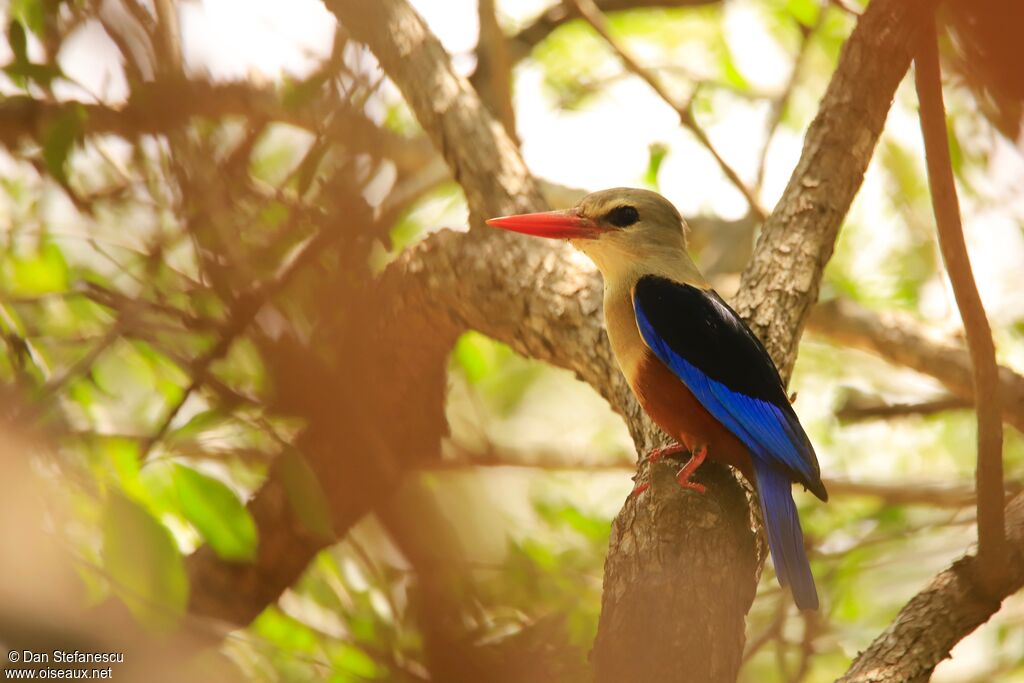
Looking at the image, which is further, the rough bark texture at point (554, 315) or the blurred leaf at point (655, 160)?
the blurred leaf at point (655, 160)

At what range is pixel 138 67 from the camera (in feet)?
2.98

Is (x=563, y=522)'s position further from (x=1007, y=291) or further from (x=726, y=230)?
(x=1007, y=291)

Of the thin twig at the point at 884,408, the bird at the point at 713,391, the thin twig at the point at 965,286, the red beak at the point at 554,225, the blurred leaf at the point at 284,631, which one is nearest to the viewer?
the blurred leaf at the point at 284,631

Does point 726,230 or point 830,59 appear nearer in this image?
point 726,230

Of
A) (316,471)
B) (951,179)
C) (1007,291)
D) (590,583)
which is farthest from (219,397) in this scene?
(1007,291)

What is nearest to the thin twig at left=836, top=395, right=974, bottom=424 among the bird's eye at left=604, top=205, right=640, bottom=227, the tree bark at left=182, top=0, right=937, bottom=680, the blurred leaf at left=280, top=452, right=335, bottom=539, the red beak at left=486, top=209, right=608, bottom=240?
the tree bark at left=182, top=0, right=937, bottom=680

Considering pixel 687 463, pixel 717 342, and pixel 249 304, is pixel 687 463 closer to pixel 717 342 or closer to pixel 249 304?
pixel 717 342

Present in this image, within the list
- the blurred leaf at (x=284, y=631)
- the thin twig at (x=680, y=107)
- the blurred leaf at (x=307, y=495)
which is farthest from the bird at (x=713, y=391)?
the blurred leaf at (x=307, y=495)

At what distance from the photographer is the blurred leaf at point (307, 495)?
1135 millimetres

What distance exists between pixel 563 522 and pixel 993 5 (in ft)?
10.4

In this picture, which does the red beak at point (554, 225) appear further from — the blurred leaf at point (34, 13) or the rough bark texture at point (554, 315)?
the blurred leaf at point (34, 13)

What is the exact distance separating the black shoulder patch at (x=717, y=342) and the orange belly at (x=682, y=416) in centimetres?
8

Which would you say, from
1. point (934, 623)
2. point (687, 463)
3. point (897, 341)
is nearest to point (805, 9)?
point (897, 341)

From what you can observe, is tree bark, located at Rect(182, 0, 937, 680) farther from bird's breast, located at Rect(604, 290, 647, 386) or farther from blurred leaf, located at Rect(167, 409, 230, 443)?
blurred leaf, located at Rect(167, 409, 230, 443)
